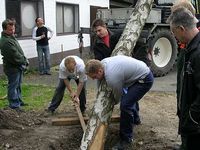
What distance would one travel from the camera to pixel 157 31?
11.7 metres

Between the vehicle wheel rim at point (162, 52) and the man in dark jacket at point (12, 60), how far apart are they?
17.4ft

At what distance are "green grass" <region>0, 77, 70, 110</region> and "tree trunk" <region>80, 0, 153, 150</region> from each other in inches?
92.9

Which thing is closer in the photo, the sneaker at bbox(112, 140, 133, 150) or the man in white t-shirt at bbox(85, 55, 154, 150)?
the man in white t-shirt at bbox(85, 55, 154, 150)

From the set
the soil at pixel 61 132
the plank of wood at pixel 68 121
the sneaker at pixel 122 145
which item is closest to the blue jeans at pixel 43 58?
the soil at pixel 61 132

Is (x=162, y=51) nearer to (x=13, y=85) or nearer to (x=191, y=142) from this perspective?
(x=13, y=85)

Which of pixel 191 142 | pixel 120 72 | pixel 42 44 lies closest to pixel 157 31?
pixel 42 44

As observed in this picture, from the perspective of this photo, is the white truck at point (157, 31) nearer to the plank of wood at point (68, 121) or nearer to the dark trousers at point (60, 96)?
the dark trousers at point (60, 96)

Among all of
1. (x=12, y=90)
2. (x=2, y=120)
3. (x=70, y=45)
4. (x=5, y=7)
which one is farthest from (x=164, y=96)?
(x=70, y=45)

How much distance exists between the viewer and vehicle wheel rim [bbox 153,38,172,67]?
1206 centimetres

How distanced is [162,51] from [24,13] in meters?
4.57

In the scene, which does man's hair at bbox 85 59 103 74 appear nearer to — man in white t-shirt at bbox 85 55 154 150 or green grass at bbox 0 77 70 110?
man in white t-shirt at bbox 85 55 154 150

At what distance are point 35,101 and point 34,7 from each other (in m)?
5.63

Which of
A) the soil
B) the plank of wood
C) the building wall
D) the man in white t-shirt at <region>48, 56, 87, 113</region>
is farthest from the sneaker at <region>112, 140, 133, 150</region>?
the building wall

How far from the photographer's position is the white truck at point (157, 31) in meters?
11.6
